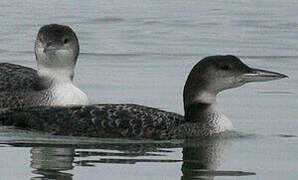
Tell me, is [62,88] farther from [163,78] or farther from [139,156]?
[139,156]

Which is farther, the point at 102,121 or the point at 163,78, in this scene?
the point at 163,78

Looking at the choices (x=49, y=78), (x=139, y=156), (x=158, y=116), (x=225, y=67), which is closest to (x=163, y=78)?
(x=49, y=78)

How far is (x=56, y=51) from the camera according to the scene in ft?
48.6

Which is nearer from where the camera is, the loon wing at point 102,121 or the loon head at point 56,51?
the loon wing at point 102,121

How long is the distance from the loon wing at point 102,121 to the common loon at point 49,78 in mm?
1498

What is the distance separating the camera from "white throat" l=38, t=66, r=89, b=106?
14.5 m

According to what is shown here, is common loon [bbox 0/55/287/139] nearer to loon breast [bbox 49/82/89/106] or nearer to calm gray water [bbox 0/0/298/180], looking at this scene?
calm gray water [bbox 0/0/298/180]

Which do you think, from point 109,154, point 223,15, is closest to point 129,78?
point 109,154

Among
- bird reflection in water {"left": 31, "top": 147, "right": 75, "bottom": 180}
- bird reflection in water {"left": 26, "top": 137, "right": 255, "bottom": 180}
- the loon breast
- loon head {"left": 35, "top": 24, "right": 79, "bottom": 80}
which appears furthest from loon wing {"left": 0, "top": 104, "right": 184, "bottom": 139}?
loon head {"left": 35, "top": 24, "right": 79, "bottom": 80}

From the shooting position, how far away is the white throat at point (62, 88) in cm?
1449

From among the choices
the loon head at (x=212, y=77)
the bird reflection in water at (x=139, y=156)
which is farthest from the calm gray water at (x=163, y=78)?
the loon head at (x=212, y=77)

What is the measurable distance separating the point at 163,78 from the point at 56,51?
2794 millimetres

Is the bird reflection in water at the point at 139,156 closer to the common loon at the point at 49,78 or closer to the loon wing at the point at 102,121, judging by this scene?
the loon wing at the point at 102,121

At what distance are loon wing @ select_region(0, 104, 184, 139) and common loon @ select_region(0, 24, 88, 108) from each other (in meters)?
1.50
